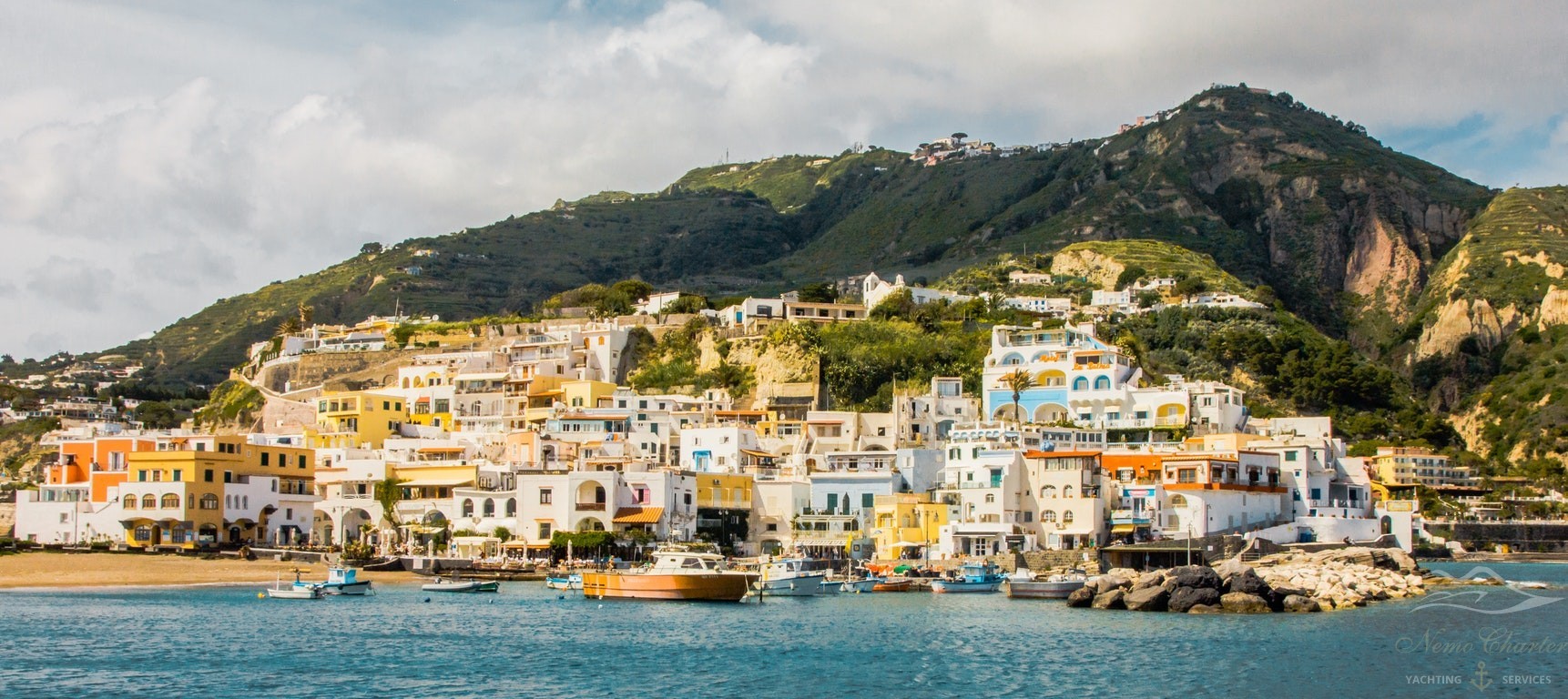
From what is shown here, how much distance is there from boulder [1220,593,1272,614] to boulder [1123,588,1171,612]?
1.74 m

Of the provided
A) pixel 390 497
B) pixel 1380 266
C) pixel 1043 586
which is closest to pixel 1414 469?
pixel 1043 586

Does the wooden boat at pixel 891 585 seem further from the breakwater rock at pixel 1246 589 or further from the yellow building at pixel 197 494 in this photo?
the yellow building at pixel 197 494

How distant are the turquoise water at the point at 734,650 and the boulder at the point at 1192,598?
5.17 ft

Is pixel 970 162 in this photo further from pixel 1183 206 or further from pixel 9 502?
pixel 9 502

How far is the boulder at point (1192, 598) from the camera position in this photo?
49.2m

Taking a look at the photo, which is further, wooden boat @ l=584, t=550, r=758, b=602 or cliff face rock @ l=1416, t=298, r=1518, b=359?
cliff face rock @ l=1416, t=298, r=1518, b=359

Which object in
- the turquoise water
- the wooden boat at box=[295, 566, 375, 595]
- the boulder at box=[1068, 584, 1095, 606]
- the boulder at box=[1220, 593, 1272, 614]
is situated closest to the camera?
the turquoise water

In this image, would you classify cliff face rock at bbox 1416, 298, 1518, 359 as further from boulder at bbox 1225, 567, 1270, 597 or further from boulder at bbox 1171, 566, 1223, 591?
boulder at bbox 1171, 566, 1223, 591

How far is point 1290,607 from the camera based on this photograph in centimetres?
4975

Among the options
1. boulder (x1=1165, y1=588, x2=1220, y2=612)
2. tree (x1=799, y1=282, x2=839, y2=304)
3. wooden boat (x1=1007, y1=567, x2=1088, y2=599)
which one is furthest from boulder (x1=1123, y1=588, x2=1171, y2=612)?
tree (x1=799, y1=282, x2=839, y2=304)

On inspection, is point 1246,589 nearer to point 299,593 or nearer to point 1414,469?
point 299,593

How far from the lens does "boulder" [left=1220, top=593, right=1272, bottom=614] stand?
49.1 metres

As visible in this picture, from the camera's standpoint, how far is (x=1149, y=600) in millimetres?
49781

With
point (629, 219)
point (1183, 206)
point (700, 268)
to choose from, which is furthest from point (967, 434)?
point (629, 219)
